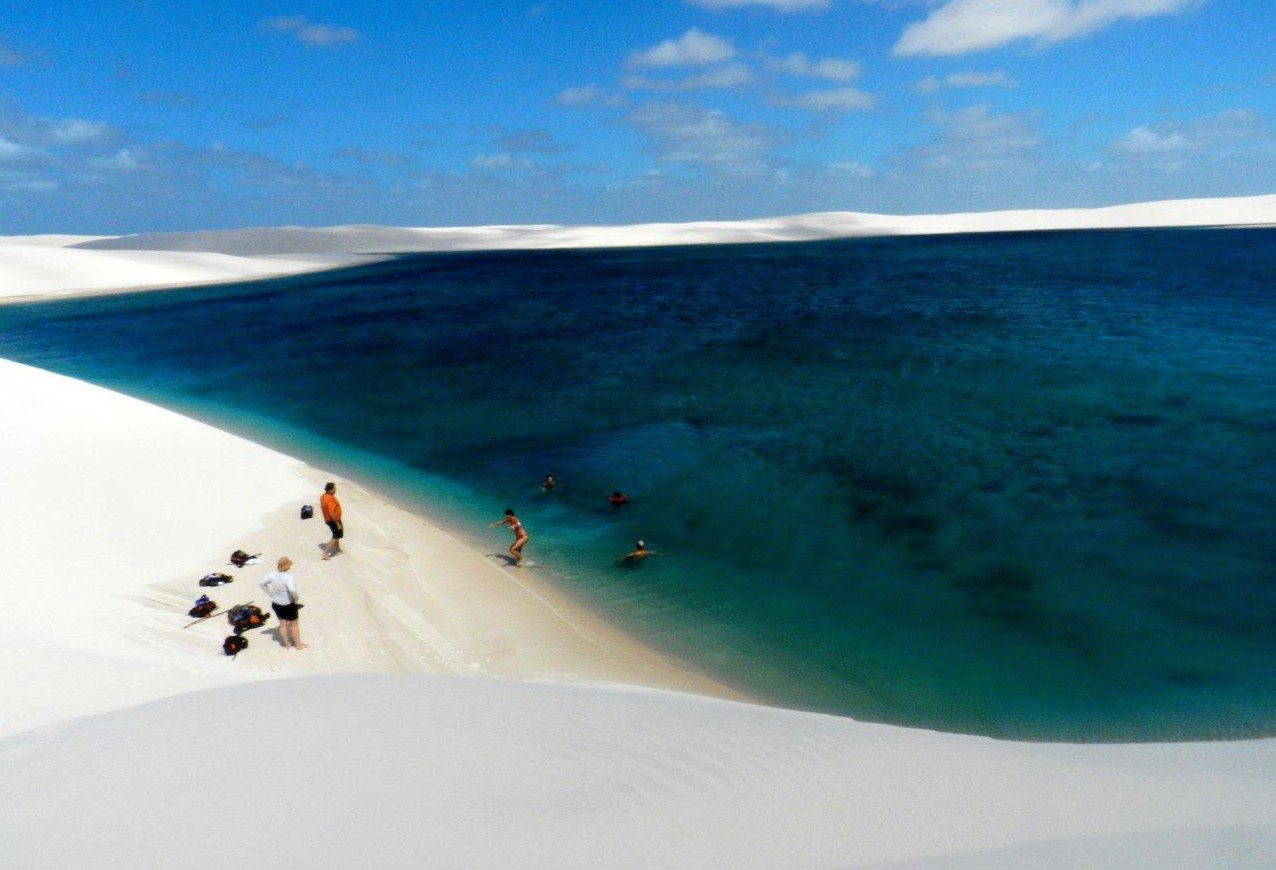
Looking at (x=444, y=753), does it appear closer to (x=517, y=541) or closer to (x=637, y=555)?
(x=517, y=541)

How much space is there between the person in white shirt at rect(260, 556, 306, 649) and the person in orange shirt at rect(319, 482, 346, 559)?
244 cm

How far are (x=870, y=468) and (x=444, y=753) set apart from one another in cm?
1209

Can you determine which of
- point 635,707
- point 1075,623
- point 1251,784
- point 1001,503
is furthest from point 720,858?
point 1001,503

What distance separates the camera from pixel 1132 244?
264 feet

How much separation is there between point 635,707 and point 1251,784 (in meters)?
5.10

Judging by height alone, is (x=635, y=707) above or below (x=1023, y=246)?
below

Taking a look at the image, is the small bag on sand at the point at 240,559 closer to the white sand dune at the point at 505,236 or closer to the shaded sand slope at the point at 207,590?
the shaded sand slope at the point at 207,590

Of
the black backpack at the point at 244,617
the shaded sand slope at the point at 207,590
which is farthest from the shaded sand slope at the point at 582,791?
the black backpack at the point at 244,617

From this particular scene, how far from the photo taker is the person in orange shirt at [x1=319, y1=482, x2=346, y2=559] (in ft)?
36.9

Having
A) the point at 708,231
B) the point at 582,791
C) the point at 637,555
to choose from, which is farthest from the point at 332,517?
the point at 708,231

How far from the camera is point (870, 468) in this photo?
16141 mm

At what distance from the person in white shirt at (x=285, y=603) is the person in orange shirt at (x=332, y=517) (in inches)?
96.1

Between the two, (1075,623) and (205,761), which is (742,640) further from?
(205,761)

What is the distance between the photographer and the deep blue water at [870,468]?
941 centimetres
